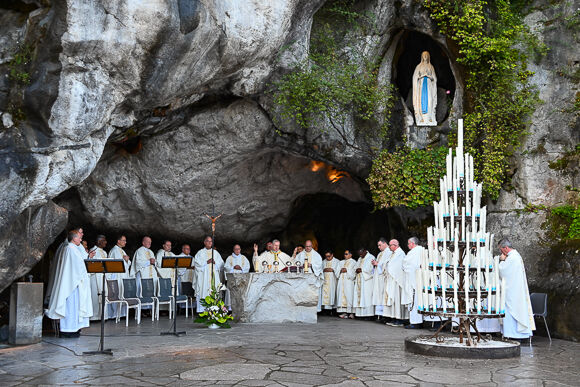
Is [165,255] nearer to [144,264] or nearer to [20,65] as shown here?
[144,264]

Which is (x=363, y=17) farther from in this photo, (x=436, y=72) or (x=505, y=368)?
(x=505, y=368)

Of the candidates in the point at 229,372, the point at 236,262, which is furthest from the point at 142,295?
the point at 229,372

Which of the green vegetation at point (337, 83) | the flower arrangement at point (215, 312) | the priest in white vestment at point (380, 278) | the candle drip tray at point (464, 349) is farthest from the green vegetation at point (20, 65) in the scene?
the priest in white vestment at point (380, 278)

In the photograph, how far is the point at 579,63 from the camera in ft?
41.0

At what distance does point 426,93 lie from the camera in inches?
549

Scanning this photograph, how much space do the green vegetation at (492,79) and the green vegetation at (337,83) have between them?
1723 millimetres

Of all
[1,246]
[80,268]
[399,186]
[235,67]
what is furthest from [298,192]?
[1,246]

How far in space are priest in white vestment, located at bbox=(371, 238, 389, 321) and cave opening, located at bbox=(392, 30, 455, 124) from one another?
319 cm

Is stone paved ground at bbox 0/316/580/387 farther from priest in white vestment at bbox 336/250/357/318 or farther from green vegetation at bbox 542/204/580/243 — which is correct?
priest in white vestment at bbox 336/250/357/318

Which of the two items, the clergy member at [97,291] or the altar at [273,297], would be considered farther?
the clergy member at [97,291]

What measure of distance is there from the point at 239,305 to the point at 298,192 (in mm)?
4676

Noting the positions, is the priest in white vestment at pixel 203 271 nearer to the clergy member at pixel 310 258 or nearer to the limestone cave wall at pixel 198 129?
the limestone cave wall at pixel 198 129

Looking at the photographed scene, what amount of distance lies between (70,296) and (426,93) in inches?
337

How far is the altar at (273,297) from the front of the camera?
40.4 feet
